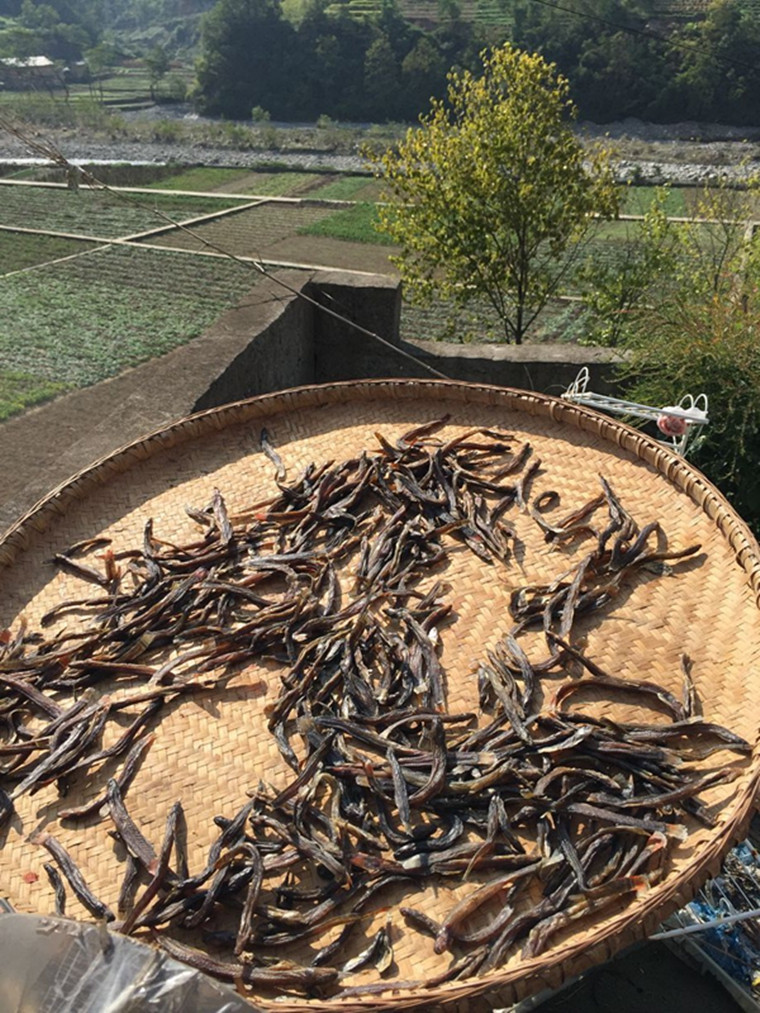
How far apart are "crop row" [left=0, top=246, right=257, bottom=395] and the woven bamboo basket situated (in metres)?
6.04

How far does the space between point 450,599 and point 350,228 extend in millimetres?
38419

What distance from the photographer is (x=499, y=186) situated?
12.6 metres

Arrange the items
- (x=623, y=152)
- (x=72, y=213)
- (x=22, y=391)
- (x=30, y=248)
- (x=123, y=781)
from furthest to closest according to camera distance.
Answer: (x=623, y=152) < (x=72, y=213) < (x=30, y=248) < (x=22, y=391) < (x=123, y=781)

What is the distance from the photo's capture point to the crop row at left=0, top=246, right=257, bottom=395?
416 inches

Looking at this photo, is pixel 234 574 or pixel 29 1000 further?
pixel 234 574

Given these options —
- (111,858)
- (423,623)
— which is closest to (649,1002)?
(423,623)

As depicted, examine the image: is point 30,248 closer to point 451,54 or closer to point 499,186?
point 499,186

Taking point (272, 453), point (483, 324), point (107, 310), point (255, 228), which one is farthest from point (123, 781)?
point (255, 228)

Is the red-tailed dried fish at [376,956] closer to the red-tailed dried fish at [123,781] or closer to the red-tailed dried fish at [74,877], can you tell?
the red-tailed dried fish at [74,877]

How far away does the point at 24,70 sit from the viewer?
108125 millimetres

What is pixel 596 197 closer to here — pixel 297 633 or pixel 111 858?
pixel 297 633

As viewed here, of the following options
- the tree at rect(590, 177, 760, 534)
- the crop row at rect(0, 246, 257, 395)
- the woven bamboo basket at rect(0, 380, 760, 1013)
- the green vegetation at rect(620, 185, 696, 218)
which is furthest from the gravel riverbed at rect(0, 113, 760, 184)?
the woven bamboo basket at rect(0, 380, 760, 1013)

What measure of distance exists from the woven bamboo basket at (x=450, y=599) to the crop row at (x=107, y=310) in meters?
6.04

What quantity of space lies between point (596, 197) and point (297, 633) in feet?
40.2
